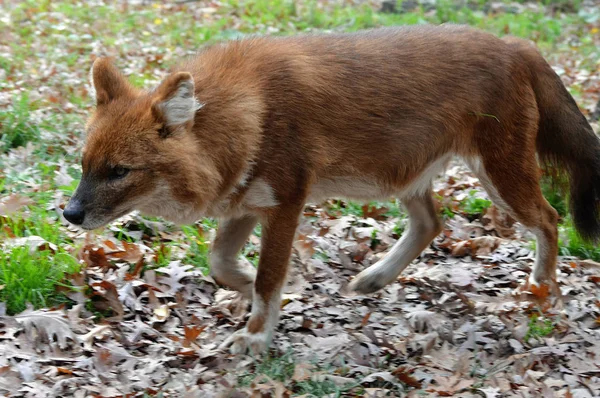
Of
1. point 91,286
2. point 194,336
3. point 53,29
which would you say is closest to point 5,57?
point 53,29

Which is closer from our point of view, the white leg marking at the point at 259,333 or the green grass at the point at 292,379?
the green grass at the point at 292,379

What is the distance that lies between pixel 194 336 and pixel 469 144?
210 centimetres

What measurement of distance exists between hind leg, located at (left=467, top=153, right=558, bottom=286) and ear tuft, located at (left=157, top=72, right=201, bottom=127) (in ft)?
6.45

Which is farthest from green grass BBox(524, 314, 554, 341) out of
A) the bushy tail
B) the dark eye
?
the dark eye

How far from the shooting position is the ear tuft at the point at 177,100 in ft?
13.1

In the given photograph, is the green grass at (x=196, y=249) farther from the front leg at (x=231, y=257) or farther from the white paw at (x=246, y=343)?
the white paw at (x=246, y=343)

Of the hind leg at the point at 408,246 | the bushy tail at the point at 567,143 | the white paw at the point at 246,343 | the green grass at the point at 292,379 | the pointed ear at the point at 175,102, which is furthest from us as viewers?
the hind leg at the point at 408,246

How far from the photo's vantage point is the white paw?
4.51 metres

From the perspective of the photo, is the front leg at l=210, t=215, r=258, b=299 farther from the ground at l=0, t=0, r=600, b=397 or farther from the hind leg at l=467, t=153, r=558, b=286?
the hind leg at l=467, t=153, r=558, b=286

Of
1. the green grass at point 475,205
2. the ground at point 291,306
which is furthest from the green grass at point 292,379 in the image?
the green grass at point 475,205

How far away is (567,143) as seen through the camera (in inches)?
210

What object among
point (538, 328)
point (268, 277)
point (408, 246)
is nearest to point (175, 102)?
point (268, 277)

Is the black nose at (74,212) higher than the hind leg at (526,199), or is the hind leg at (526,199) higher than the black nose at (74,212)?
the black nose at (74,212)

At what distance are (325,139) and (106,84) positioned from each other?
1.28m
